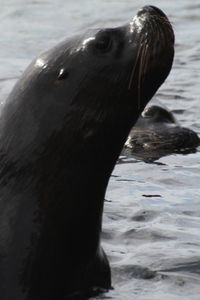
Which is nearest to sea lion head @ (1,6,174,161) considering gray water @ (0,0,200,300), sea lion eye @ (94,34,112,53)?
sea lion eye @ (94,34,112,53)

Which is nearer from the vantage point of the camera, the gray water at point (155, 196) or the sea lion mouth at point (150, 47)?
the sea lion mouth at point (150, 47)

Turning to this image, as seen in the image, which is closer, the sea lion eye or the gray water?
the sea lion eye

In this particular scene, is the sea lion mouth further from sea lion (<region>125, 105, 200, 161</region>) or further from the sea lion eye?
sea lion (<region>125, 105, 200, 161</region>)

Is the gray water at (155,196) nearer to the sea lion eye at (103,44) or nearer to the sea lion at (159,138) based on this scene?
the sea lion at (159,138)

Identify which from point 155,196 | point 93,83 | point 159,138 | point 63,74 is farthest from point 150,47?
point 159,138

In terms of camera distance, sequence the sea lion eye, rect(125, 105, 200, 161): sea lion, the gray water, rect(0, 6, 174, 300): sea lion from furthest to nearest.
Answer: rect(125, 105, 200, 161): sea lion → the gray water → the sea lion eye → rect(0, 6, 174, 300): sea lion

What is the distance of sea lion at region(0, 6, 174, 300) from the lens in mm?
6207

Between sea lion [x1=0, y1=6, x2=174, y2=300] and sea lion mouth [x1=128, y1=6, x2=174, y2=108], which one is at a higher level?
sea lion mouth [x1=128, y1=6, x2=174, y2=108]

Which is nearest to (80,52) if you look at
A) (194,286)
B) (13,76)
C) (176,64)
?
(194,286)

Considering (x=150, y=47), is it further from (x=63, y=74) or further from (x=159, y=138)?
(x=159, y=138)

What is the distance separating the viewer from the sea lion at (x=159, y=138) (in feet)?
36.7

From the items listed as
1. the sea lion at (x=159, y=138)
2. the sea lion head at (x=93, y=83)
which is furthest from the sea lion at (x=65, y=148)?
the sea lion at (x=159, y=138)

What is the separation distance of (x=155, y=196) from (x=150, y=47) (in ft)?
9.81

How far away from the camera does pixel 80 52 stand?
6461 mm
